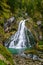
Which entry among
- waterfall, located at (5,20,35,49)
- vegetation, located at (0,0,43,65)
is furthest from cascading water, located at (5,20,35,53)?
vegetation, located at (0,0,43,65)

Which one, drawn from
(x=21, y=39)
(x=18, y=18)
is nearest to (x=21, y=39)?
(x=21, y=39)

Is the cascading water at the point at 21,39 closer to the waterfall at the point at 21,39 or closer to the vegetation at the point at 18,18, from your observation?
the waterfall at the point at 21,39

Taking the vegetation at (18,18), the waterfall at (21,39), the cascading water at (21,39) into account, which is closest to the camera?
the cascading water at (21,39)

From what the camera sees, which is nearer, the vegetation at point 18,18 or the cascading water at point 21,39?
the cascading water at point 21,39

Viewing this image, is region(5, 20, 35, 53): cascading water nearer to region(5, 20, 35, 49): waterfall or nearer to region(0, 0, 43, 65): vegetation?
region(5, 20, 35, 49): waterfall

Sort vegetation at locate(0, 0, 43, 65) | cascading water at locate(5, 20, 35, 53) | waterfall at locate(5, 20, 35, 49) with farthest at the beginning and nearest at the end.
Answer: vegetation at locate(0, 0, 43, 65) < waterfall at locate(5, 20, 35, 49) < cascading water at locate(5, 20, 35, 53)

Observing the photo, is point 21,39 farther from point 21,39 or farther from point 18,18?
point 18,18

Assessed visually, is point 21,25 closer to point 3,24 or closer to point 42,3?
point 3,24

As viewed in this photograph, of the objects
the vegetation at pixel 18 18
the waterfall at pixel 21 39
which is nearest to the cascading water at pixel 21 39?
the waterfall at pixel 21 39
